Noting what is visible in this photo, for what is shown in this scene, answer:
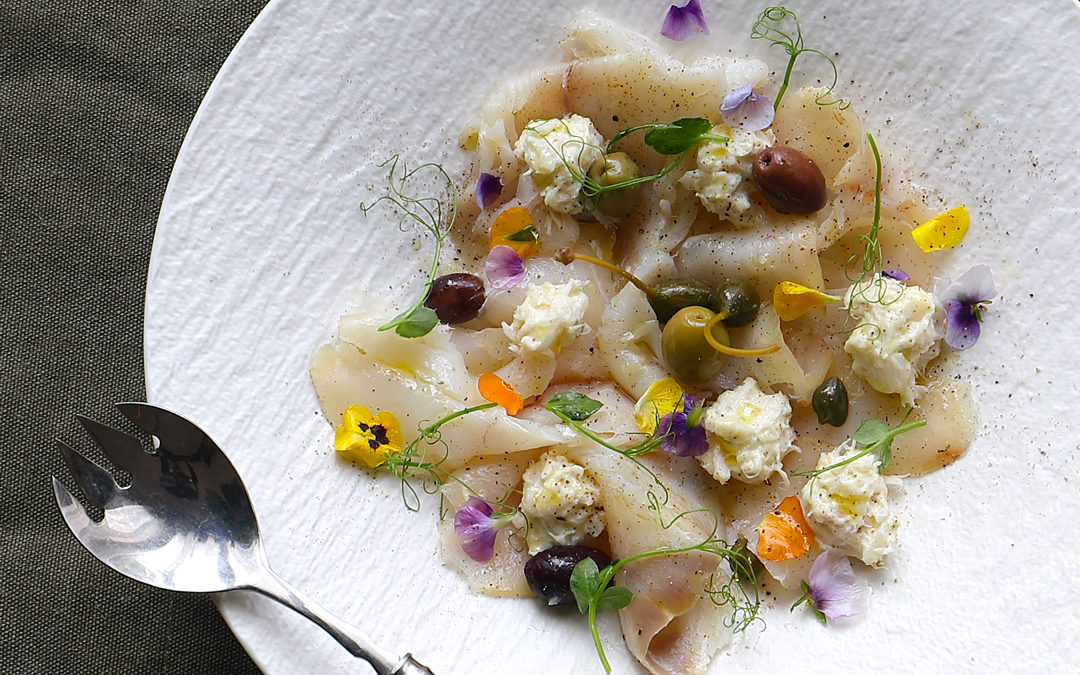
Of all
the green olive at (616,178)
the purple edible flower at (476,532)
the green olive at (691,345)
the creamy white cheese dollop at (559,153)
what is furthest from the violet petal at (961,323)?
the purple edible flower at (476,532)

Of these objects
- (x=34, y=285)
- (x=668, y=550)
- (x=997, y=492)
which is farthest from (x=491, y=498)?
(x=34, y=285)

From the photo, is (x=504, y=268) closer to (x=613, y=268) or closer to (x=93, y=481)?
(x=613, y=268)

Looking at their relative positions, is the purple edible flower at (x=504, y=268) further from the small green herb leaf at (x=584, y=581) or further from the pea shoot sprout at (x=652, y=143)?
the small green herb leaf at (x=584, y=581)

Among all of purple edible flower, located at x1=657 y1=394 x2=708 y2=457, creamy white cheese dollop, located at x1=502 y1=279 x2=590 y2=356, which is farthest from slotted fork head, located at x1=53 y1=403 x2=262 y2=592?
purple edible flower, located at x1=657 y1=394 x2=708 y2=457

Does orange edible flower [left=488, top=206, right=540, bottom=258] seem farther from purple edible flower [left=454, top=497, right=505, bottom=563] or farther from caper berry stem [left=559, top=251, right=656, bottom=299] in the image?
purple edible flower [left=454, top=497, right=505, bottom=563]

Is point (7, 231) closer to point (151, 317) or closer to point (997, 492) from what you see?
point (151, 317)
